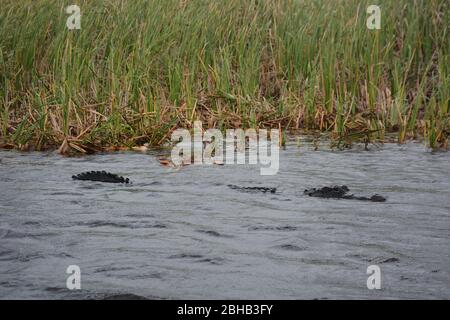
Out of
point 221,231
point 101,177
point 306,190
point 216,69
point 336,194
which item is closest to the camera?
point 221,231

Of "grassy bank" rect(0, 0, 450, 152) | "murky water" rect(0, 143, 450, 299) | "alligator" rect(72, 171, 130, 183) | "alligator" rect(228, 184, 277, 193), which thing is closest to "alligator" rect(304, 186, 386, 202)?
"murky water" rect(0, 143, 450, 299)

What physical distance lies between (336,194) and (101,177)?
1.89 m

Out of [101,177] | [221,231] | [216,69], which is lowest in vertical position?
[221,231]

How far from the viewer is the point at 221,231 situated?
5711 millimetres

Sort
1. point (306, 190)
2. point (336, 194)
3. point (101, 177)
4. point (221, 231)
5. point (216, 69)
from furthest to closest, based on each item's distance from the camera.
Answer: point (216, 69) → point (101, 177) → point (306, 190) → point (336, 194) → point (221, 231)

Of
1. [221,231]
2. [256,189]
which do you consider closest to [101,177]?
[256,189]

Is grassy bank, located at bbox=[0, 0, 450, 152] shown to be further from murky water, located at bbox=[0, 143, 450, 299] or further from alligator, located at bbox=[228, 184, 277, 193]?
alligator, located at bbox=[228, 184, 277, 193]

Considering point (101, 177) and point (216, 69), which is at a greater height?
point (216, 69)

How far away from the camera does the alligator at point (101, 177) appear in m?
7.21

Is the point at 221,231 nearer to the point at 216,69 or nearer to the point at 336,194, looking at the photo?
the point at 336,194

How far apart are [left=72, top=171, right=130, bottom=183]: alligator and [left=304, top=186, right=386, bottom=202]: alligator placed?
1.50 m
